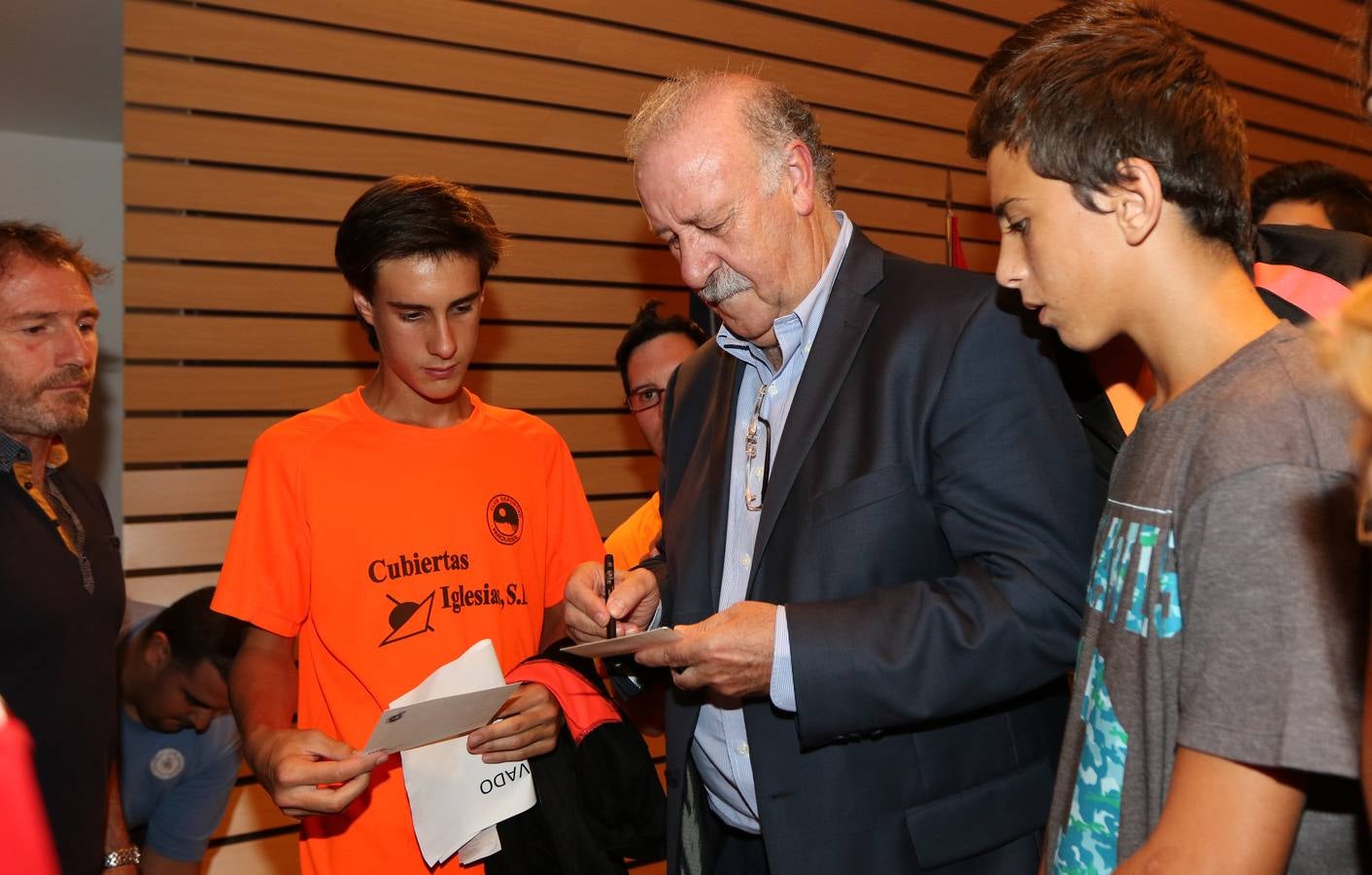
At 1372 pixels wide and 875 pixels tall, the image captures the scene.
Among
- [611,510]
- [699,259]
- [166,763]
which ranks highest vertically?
[699,259]

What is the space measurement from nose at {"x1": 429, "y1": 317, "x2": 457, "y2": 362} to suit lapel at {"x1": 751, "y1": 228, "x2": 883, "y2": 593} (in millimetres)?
870

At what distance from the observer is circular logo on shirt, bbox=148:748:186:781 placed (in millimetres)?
3305

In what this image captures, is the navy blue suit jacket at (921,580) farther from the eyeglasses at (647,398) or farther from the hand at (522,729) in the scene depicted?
the eyeglasses at (647,398)

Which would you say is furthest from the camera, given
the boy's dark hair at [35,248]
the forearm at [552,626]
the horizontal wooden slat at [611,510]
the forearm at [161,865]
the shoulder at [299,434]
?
the horizontal wooden slat at [611,510]

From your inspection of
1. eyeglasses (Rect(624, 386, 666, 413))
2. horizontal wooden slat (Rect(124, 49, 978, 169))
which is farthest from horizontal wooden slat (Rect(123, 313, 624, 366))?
eyeglasses (Rect(624, 386, 666, 413))

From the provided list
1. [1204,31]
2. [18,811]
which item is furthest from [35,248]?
[1204,31]

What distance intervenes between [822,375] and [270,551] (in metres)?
1.20

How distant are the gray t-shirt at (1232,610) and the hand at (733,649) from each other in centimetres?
42

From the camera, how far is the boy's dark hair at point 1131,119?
1246 millimetres

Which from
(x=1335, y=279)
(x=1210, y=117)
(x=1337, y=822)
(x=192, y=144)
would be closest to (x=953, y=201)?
(x=192, y=144)

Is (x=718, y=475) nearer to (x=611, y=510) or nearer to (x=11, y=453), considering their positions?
(x=11, y=453)

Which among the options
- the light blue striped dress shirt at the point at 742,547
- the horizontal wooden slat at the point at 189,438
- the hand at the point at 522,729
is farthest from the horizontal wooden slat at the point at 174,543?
the light blue striped dress shirt at the point at 742,547

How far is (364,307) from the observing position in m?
2.36

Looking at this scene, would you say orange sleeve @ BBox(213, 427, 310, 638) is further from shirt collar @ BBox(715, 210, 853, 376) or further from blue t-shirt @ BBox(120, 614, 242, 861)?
blue t-shirt @ BBox(120, 614, 242, 861)
